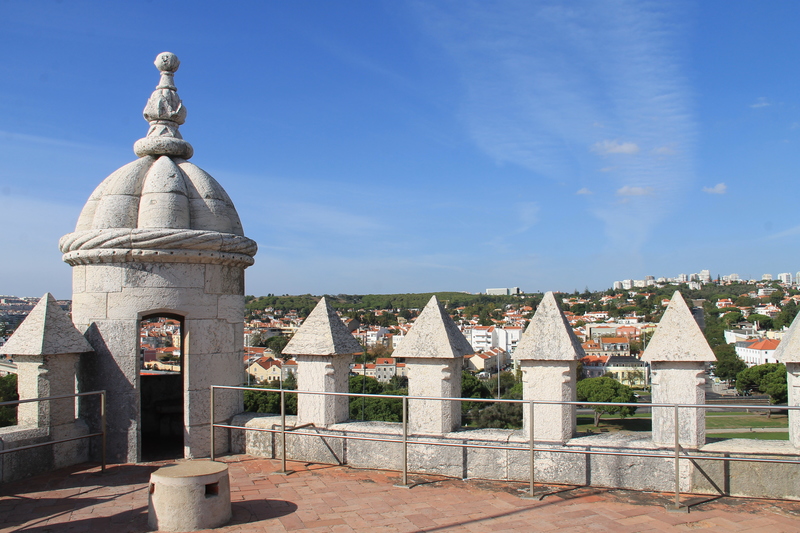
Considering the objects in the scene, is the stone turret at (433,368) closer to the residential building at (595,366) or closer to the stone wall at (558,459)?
the stone wall at (558,459)

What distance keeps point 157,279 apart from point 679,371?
5.88 metres

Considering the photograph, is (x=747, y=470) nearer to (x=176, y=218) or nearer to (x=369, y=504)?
(x=369, y=504)

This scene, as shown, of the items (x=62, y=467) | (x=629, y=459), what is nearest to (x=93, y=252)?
(x=62, y=467)

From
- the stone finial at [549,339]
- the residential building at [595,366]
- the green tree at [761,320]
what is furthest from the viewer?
the residential building at [595,366]

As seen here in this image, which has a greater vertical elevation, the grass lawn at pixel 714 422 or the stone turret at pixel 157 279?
the stone turret at pixel 157 279

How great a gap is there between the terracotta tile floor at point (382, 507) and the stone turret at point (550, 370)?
0.65 meters

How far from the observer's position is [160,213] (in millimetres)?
7203

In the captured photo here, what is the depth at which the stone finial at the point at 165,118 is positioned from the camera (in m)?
7.79

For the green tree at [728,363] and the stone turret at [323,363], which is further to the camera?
the green tree at [728,363]

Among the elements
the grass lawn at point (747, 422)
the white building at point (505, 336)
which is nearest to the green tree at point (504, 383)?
the white building at point (505, 336)

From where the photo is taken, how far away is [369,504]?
5.40 m

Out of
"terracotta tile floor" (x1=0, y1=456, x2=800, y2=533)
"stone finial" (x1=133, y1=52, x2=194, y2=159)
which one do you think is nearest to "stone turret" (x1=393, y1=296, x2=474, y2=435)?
"terracotta tile floor" (x1=0, y1=456, x2=800, y2=533)

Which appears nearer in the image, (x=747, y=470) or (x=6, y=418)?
(x=747, y=470)

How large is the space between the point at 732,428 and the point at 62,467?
4799 cm
